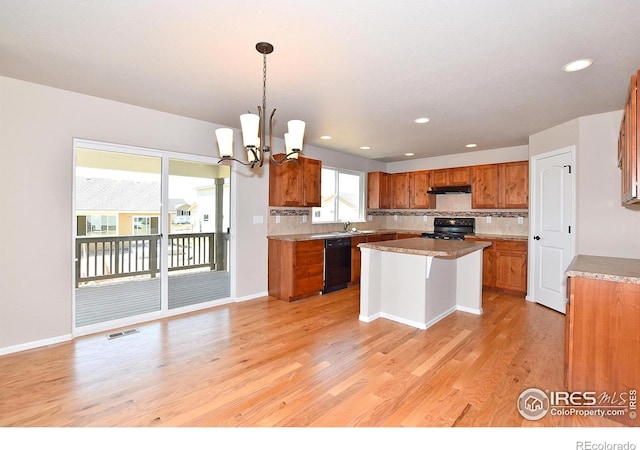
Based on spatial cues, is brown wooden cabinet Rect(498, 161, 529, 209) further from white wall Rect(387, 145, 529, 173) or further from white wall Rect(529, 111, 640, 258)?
white wall Rect(529, 111, 640, 258)

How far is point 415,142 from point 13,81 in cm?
476

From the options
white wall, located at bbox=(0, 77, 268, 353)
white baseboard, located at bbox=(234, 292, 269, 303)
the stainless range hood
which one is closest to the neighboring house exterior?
white wall, located at bbox=(0, 77, 268, 353)

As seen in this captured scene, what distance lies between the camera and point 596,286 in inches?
78.2

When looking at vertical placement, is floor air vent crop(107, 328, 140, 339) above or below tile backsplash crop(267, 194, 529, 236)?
below

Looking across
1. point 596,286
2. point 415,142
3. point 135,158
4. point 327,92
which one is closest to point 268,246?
point 135,158

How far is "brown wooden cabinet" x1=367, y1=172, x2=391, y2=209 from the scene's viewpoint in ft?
20.9

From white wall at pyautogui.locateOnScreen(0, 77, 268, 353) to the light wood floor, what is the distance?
0.35 metres

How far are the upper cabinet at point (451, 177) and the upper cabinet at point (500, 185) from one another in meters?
0.11

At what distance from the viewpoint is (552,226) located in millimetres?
4105

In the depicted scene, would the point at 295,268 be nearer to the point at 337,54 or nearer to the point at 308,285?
the point at 308,285

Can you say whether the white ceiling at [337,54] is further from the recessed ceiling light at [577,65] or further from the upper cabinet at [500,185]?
the upper cabinet at [500,185]

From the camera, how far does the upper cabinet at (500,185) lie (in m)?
4.85

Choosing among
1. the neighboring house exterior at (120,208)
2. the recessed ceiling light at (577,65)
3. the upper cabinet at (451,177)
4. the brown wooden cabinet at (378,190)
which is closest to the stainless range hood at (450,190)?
the upper cabinet at (451,177)

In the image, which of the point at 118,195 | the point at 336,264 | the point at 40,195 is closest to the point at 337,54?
the point at 118,195
